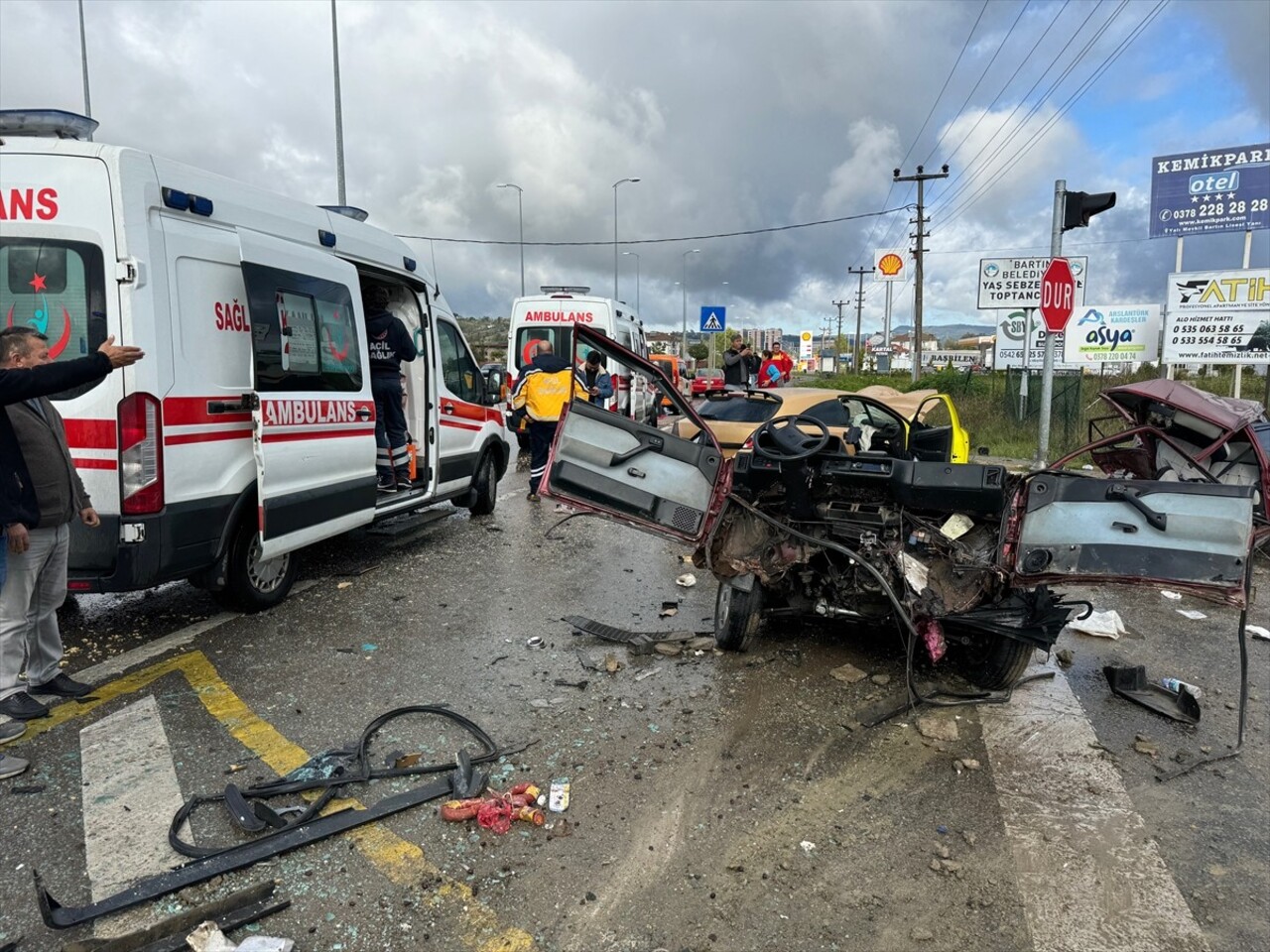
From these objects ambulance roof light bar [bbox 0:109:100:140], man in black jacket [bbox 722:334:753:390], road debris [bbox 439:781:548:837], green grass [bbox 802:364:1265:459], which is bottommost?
road debris [bbox 439:781:548:837]

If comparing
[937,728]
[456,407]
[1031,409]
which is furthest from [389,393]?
[1031,409]

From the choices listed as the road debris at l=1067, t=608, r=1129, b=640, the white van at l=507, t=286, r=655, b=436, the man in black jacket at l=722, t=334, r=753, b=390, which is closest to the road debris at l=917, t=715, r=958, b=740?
the road debris at l=1067, t=608, r=1129, b=640

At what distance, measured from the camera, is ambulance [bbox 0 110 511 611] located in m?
4.16

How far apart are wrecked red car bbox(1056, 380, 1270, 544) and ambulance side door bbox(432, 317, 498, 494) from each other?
5365 millimetres

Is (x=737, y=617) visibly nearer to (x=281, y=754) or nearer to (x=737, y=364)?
(x=281, y=754)

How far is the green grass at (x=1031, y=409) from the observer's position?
1633 cm

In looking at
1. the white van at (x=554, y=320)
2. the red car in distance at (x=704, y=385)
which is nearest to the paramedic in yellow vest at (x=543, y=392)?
the red car in distance at (x=704, y=385)

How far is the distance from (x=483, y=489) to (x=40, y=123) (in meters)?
5.35

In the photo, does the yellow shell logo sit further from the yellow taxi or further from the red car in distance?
the yellow taxi

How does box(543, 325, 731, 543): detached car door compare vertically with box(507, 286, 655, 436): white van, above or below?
below

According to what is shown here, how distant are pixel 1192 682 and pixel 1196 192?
18.2m

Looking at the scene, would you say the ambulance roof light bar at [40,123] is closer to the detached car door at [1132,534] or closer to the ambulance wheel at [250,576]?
the ambulance wheel at [250,576]

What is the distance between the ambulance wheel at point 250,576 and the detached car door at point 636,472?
2.17 metres

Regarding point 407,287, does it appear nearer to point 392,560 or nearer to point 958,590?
point 392,560
